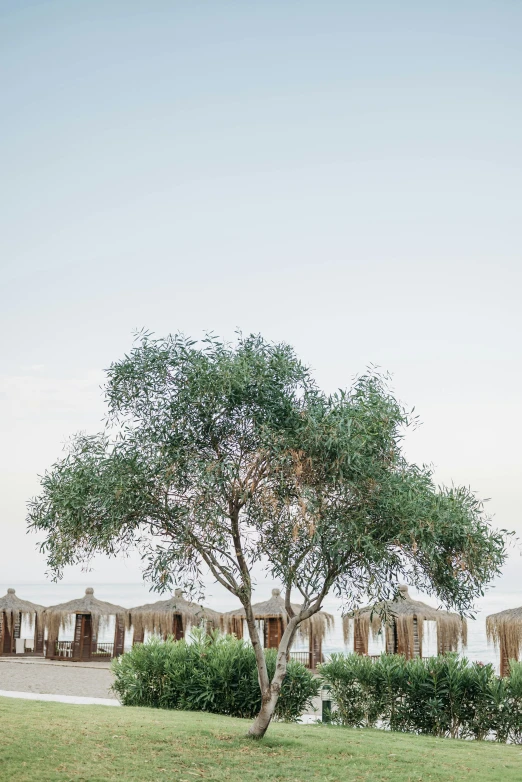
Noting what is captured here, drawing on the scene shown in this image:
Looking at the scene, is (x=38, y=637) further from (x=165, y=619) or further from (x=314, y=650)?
(x=314, y=650)

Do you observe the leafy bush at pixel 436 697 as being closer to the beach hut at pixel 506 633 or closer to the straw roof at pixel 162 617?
the beach hut at pixel 506 633

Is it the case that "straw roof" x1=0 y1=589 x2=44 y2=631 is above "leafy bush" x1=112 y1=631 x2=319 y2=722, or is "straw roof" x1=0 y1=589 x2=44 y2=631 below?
above

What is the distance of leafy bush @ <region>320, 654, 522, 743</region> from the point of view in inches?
531

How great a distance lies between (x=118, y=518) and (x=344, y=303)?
15478 mm

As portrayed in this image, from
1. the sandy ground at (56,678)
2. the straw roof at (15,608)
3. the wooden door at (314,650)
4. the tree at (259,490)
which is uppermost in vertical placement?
the tree at (259,490)

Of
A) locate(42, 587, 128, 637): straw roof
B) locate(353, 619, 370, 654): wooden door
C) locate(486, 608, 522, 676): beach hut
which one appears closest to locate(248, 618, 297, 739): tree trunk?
locate(486, 608, 522, 676): beach hut

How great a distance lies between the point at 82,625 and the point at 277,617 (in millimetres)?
9875

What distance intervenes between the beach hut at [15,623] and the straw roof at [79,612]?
Result: 160cm

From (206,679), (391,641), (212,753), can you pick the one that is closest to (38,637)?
(391,641)

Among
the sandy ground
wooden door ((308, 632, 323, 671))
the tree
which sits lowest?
the sandy ground

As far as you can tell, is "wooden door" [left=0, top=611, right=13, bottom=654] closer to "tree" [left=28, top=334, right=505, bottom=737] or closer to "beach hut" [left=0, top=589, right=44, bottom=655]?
"beach hut" [left=0, top=589, right=44, bottom=655]

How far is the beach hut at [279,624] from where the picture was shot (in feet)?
98.1

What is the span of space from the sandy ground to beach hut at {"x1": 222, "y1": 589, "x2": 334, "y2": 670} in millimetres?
5580

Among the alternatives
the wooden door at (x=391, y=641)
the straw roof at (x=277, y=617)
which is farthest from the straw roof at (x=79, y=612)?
the wooden door at (x=391, y=641)
